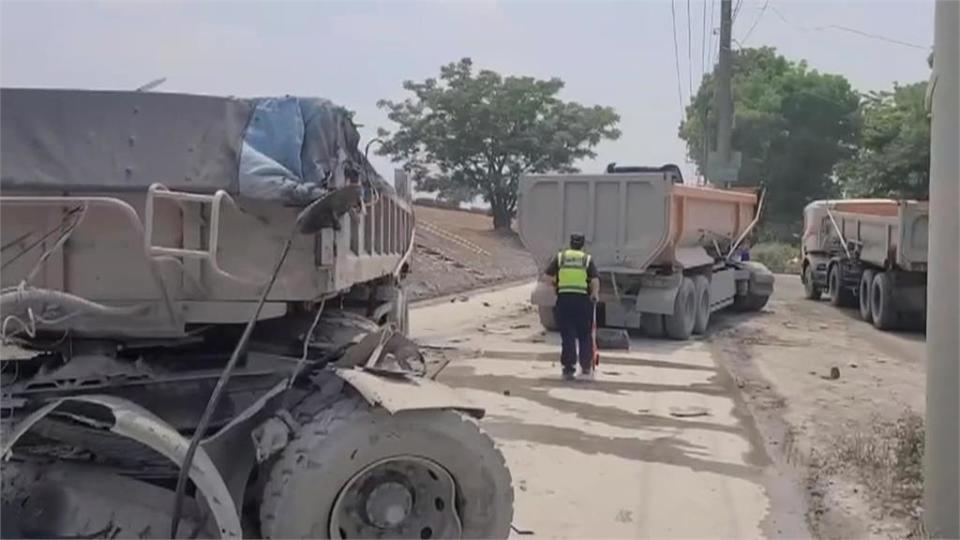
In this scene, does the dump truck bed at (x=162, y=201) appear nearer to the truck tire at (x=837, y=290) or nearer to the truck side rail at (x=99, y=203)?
the truck side rail at (x=99, y=203)

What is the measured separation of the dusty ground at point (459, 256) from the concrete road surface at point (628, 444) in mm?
8781

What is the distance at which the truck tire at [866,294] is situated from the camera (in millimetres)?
18906

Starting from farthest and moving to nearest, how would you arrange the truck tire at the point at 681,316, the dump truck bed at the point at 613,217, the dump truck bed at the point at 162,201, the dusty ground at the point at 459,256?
the dusty ground at the point at 459,256
the truck tire at the point at 681,316
the dump truck bed at the point at 613,217
the dump truck bed at the point at 162,201

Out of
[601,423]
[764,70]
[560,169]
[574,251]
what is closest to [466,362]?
[574,251]

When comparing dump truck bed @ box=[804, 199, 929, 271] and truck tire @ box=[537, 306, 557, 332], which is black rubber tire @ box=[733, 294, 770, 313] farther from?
truck tire @ box=[537, 306, 557, 332]

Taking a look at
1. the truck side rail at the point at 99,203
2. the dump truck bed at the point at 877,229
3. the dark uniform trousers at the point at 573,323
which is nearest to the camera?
the truck side rail at the point at 99,203

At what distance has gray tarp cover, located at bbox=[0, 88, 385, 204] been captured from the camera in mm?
4285

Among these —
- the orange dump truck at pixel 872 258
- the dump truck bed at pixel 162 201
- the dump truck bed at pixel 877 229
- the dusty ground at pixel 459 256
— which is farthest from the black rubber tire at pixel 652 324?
the dump truck bed at pixel 162 201

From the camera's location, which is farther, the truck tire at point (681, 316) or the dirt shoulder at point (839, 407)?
the truck tire at point (681, 316)

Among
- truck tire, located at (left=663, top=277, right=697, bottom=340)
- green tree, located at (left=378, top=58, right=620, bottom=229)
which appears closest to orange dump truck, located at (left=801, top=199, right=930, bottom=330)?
truck tire, located at (left=663, top=277, right=697, bottom=340)

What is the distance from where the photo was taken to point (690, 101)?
55.4 meters

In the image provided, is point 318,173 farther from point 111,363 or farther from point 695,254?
point 695,254

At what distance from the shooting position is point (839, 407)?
10.4 metres

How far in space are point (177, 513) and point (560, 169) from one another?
41.4 metres
